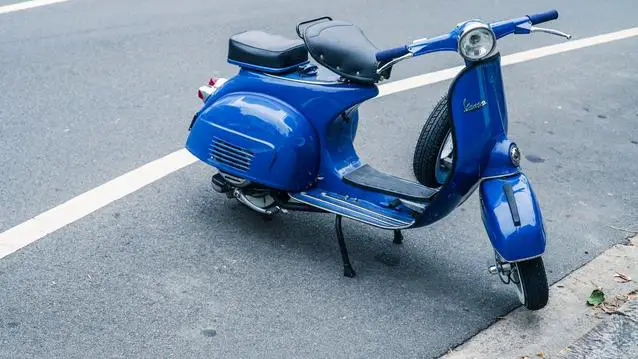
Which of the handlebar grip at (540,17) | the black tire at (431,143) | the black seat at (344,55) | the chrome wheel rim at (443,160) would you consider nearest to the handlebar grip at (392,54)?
the black seat at (344,55)

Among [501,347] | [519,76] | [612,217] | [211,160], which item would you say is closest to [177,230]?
[211,160]

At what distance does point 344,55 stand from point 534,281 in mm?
1413

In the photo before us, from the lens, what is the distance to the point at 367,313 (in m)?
4.29

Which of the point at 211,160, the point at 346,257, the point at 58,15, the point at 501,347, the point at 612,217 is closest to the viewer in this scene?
the point at 501,347

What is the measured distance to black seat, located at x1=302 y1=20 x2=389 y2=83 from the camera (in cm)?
451

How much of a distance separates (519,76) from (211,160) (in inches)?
148

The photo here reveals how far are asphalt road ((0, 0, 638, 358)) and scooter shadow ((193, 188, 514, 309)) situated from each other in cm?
1

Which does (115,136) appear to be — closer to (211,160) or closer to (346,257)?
(211,160)

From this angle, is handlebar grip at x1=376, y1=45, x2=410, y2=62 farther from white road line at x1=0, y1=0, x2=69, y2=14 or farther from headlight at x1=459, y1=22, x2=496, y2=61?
white road line at x1=0, y1=0, x2=69, y2=14

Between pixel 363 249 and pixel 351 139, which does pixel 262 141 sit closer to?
pixel 351 139

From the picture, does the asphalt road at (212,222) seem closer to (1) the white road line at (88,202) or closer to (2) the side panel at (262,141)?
(1) the white road line at (88,202)

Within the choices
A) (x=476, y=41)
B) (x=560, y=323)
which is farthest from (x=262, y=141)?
(x=560, y=323)

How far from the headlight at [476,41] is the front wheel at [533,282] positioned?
95 cm

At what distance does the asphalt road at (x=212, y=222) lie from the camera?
13.5 ft
